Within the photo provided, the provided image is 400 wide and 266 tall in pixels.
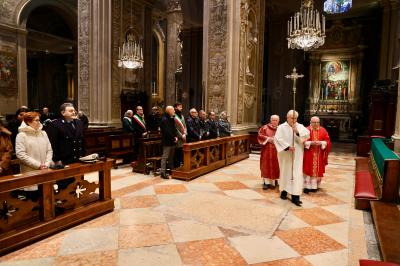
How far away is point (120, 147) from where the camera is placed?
29.5ft

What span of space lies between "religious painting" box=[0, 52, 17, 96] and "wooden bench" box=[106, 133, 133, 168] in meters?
9.61

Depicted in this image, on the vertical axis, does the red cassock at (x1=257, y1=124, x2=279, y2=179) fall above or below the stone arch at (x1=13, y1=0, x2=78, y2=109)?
below

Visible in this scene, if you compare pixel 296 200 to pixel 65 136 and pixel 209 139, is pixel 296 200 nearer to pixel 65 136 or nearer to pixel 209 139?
pixel 209 139

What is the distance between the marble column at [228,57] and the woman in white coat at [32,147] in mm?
6840

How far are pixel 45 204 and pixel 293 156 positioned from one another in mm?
3811

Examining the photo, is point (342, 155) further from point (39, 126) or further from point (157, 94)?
point (157, 94)

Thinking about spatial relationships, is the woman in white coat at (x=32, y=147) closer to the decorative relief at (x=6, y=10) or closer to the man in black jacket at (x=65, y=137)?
the man in black jacket at (x=65, y=137)

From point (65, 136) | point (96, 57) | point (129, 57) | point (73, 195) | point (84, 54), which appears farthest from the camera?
point (84, 54)

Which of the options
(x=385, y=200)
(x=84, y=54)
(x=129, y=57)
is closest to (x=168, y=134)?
(x=385, y=200)

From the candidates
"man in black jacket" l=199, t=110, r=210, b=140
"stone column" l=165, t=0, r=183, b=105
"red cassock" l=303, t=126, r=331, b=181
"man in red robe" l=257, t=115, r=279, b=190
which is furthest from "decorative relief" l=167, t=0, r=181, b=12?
"red cassock" l=303, t=126, r=331, b=181

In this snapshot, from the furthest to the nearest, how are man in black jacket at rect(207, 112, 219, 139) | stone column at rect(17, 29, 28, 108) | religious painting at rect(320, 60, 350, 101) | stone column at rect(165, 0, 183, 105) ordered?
stone column at rect(165, 0, 183, 105)
religious painting at rect(320, 60, 350, 101)
stone column at rect(17, 29, 28, 108)
man in black jacket at rect(207, 112, 219, 139)

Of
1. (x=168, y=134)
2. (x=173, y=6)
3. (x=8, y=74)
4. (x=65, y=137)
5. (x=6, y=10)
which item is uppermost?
(x=173, y=6)

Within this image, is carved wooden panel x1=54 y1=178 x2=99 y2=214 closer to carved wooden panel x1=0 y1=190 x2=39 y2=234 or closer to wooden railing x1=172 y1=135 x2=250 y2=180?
carved wooden panel x1=0 y1=190 x2=39 y2=234

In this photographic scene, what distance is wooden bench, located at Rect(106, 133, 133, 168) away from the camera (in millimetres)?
8633
